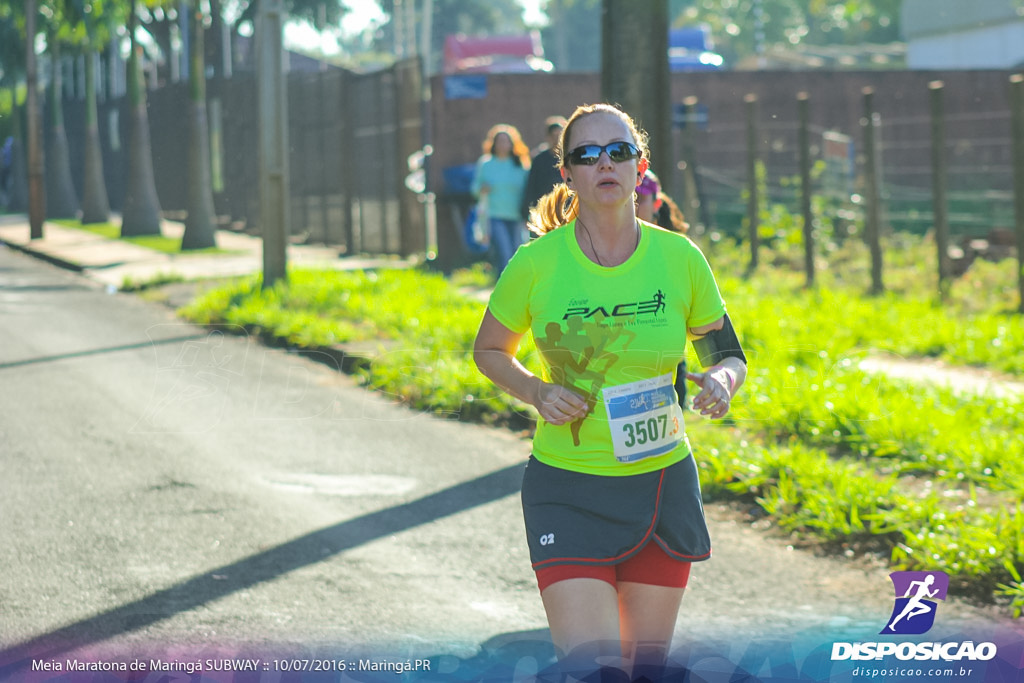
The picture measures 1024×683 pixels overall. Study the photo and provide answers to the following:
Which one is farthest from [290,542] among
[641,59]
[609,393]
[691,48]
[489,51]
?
[489,51]

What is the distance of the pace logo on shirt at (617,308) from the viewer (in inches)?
137

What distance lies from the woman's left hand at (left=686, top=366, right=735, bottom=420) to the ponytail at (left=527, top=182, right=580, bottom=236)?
2.00 feet

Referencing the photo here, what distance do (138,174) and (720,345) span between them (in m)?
27.1

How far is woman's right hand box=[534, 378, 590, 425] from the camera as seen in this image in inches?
132

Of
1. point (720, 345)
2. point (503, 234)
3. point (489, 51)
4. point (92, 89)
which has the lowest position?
point (503, 234)

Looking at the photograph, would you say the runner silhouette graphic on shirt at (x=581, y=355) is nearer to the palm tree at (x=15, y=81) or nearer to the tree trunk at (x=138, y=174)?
the tree trunk at (x=138, y=174)

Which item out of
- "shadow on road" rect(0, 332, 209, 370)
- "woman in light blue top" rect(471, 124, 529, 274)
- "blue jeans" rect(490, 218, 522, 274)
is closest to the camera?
"shadow on road" rect(0, 332, 209, 370)

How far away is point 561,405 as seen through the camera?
336 cm

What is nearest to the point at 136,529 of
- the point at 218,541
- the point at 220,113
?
the point at 218,541

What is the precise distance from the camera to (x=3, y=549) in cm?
612

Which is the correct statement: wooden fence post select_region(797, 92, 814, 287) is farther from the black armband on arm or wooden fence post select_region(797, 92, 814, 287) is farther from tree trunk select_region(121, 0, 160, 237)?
tree trunk select_region(121, 0, 160, 237)

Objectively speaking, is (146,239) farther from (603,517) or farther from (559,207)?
(603,517)

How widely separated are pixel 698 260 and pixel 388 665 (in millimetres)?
1803
